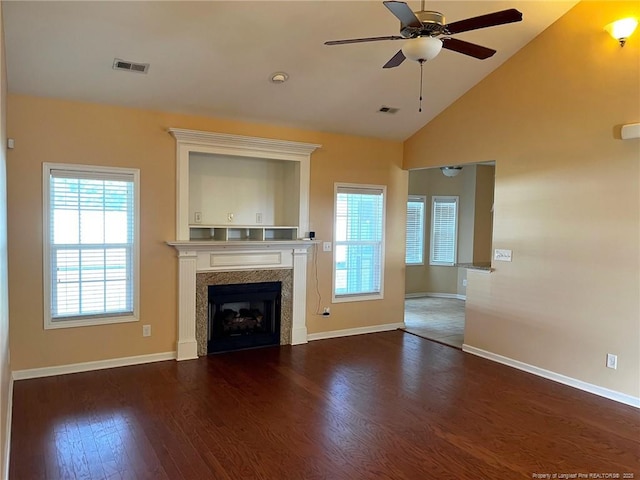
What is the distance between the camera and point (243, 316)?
5414mm

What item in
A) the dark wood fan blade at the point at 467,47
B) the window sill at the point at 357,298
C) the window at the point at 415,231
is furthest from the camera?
the window at the point at 415,231

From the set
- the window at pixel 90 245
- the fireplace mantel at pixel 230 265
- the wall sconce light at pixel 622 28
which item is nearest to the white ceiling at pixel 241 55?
the wall sconce light at pixel 622 28

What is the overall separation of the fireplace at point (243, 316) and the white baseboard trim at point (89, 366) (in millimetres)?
560

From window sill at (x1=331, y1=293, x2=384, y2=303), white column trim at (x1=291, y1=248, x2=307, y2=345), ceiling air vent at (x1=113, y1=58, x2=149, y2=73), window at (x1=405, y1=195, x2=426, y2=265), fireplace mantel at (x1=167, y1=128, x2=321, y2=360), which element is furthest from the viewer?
window at (x1=405, y1=195, x2=426, y2=265)

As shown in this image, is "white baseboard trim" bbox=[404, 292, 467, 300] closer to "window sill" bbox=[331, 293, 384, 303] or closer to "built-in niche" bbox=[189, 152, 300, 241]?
"window sill" bbox=[331, 293, 384, 303]

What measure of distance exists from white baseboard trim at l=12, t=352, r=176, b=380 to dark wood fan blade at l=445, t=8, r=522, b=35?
4.08 meters

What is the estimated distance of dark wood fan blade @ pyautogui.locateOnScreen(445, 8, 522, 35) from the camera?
253 centimetres

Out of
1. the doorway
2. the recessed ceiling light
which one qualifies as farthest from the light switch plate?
the doorway

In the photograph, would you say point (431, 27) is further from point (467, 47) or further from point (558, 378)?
point (558, 378)

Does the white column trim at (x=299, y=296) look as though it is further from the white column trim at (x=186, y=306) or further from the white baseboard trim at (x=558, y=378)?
the white baseboard trim at (x=558, y=378)

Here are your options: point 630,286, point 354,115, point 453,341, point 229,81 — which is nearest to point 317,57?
point 229,81

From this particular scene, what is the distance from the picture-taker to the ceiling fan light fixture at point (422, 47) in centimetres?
261

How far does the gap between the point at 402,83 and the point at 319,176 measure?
150 centimetres

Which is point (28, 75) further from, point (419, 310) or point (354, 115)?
point (419, 310)
